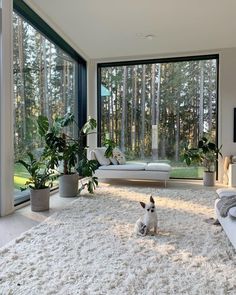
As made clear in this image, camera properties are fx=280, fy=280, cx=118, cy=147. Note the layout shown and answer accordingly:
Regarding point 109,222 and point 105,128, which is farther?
point 105,128

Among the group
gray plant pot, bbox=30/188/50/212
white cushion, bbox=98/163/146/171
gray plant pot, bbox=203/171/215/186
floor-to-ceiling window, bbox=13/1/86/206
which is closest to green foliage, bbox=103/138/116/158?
white cushion, bbox=98/163/146/171

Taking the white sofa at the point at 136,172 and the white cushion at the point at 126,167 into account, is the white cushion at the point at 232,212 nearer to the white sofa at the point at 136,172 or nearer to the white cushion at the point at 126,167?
the white sofa at the point at 136,172

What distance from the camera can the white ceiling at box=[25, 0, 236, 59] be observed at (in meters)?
4.27

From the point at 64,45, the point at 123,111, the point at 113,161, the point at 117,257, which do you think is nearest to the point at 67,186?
the point at 113,161

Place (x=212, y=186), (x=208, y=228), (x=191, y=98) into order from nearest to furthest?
(x=208, y=228) < (x=212, y=186) < (x=191, y=98)

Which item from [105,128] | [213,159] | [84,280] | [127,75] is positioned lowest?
[84,280]

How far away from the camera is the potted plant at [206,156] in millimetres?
5730

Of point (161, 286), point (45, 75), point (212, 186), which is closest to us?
point (161, 286)

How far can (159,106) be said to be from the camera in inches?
258

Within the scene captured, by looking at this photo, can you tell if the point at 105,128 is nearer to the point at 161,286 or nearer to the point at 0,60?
the point at 0,60

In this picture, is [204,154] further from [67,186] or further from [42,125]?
[42,125]

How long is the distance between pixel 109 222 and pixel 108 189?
1.95 metres

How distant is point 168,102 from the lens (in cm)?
650

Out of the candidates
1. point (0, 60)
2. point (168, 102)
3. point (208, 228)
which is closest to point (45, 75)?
point (0, 60)
